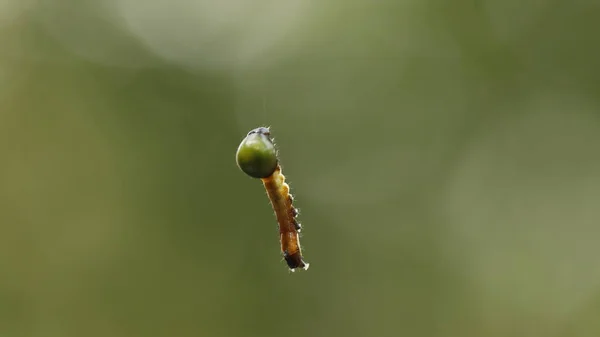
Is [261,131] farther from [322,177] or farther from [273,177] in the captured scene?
[322,177]

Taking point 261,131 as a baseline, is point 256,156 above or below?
below

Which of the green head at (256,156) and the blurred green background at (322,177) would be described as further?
the blurred green background at (322,177)

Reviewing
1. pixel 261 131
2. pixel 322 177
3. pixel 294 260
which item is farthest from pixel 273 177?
pixel 322 177

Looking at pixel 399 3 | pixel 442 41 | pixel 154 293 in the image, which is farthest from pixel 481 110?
pixel 154 293

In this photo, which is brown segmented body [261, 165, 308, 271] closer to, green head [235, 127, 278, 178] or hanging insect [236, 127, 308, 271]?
hanging insect [236, 127, 308, 271]

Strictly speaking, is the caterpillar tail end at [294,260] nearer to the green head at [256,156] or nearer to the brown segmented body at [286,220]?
the brown segmented body at [286,220]

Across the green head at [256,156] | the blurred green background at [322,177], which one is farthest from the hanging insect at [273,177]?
the blurred green background at [322,177]
